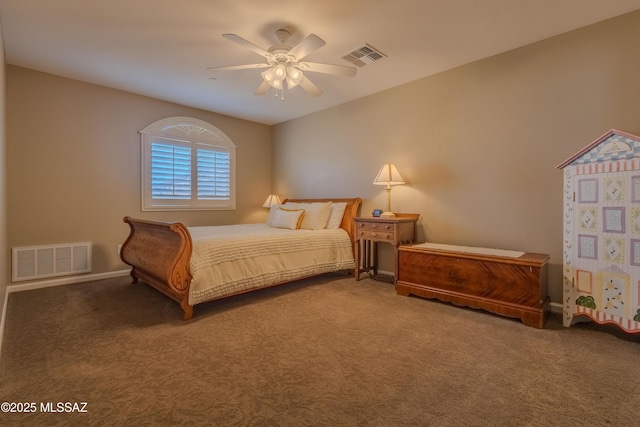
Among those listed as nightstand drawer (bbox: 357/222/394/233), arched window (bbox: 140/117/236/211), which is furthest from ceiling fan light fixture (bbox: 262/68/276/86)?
arched window (bbox: 140/117/236/211)

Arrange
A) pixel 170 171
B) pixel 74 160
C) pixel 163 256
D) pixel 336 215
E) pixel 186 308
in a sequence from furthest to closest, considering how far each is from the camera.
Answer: pixel 170 171, pixel 336 215, pixel 74 160, pixel 163 256, pixel 186 308

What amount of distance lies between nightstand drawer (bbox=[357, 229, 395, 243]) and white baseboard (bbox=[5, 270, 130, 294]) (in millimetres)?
3410

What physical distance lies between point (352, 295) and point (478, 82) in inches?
110

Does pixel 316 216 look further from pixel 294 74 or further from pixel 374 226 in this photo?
pixel 294 74

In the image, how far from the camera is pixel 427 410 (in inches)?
57.4

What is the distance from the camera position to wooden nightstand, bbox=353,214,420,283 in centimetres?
353

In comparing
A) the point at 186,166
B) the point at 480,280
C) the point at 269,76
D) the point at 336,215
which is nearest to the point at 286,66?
the point at 269,76

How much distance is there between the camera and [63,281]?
374 cm

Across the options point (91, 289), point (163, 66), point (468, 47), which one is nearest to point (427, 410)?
point (468, 47)

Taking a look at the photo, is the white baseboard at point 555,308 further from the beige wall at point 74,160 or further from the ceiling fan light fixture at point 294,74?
the beige wall at point 74,160

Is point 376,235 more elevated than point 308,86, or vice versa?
point 308,86

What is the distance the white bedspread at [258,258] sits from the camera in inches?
107

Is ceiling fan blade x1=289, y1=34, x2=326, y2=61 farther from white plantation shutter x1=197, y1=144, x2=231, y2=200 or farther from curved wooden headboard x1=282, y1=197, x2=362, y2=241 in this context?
white plantation shutter x1=197, y1=144, x2=231, y2=200

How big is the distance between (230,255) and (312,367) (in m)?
1.49
